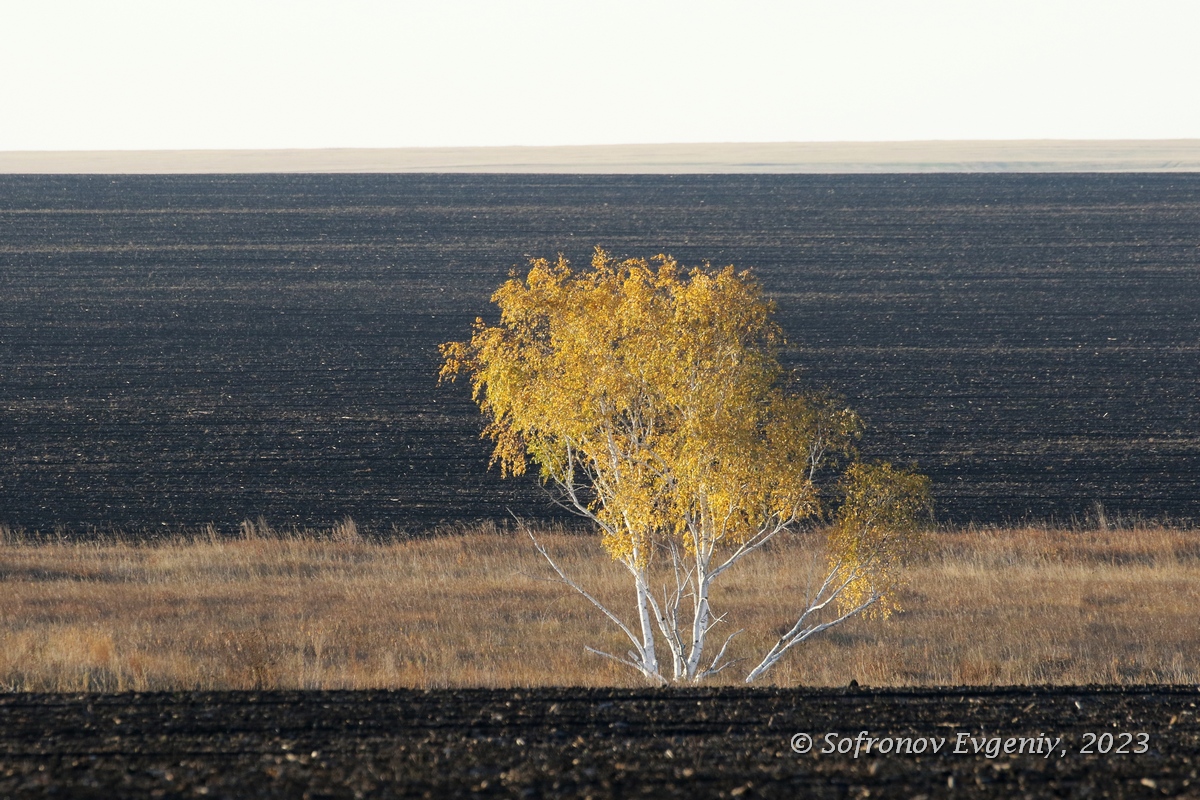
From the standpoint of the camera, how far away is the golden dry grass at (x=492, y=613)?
2009 cm

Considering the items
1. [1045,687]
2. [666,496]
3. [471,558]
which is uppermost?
[666,496]

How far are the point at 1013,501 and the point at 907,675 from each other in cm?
1392

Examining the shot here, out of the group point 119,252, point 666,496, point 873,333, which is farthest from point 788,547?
point 119,252

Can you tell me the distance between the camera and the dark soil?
37.8 feet

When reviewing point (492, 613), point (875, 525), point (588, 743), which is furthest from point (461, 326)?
point (588, 743)

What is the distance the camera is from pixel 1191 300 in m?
56.3

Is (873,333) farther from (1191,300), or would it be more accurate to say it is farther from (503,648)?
(503,648)

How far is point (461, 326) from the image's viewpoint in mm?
51406

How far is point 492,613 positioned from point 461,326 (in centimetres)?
2823

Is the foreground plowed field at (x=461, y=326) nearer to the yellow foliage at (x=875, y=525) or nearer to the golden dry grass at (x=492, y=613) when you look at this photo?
the golden dry grass at (x=492, y=613)

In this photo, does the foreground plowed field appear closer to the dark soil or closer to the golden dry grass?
the golden dry grass

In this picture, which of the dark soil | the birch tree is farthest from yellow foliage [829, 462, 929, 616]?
the dark soil

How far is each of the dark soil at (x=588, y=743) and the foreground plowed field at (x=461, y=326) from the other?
17148 mm

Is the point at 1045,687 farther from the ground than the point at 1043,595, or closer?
farther from the ground
